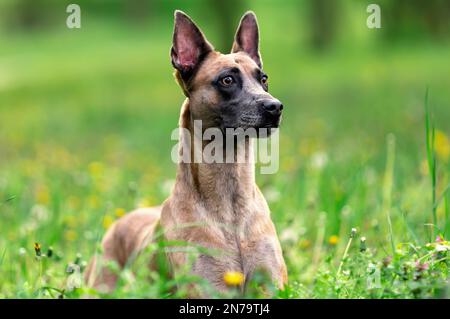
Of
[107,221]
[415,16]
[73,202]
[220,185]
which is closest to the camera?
[220,185]

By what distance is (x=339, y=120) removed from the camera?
1224 centimetres

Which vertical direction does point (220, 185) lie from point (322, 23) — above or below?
below

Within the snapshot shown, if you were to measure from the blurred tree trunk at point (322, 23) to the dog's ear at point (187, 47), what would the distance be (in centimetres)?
1669

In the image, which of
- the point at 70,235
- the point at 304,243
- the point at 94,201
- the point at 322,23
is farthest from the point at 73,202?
the point at 322,23

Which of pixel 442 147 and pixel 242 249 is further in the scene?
pixel 442 147

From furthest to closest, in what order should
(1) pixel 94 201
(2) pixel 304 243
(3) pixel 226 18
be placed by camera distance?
(3) pixel 226 18
(1) pixel 94 201
(2) pixel 304 243

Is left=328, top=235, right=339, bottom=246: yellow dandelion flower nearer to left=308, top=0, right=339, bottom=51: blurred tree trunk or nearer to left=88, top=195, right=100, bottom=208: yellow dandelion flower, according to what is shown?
left=88, top=195, right=100, bottom=208: yellow dandelion flower

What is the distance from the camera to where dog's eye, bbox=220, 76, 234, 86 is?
4.50 m

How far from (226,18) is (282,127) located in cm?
814

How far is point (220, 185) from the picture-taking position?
4465 millimetres

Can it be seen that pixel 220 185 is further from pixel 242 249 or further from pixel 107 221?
pixel 107 221

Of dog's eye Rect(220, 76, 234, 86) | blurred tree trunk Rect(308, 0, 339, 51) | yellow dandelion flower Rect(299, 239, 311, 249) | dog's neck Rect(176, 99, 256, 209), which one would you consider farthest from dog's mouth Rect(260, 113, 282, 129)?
blurred tree trunk Rect(308, 0, 339, 51)

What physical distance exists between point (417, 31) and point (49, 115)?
11676 millimetres

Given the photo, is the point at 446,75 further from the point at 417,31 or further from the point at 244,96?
the point at 244,96
